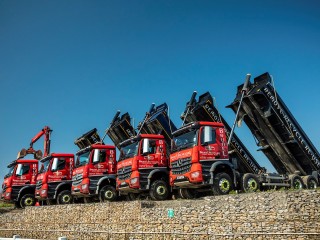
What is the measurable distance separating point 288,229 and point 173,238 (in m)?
3.03

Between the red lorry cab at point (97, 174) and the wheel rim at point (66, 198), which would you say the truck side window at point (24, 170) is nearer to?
the wheel rim at point (66, 198)

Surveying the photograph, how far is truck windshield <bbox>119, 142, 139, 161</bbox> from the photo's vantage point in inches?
548

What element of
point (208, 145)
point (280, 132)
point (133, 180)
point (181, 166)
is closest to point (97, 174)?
point (133, 180)

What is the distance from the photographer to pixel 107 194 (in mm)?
15664

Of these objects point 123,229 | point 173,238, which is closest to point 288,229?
point 173,238

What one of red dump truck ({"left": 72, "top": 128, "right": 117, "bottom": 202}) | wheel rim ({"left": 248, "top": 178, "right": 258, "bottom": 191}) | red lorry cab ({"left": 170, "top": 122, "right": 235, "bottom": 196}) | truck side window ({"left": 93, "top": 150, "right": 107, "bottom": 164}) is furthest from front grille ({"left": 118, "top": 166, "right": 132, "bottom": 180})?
wheel rim ({"left": 248, "top": 178, "right": 258, "bottom": 191})

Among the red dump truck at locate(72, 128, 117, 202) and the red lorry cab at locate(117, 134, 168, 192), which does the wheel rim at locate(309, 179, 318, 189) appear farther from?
the red dump truck at locate(72, 128, 117, 202)

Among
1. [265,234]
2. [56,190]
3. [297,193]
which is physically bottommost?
[265,234]

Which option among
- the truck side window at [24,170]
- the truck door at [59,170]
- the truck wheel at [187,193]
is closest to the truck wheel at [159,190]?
the truck wheel at [187,193]

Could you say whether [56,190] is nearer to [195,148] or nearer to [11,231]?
[11,231]

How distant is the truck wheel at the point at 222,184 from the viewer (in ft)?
37.8

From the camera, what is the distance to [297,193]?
8.46 metres

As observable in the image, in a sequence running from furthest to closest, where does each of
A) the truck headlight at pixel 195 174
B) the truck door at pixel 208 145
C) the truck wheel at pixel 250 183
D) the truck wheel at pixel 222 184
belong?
the truck wheel at pixel 250 183, the truck door at pixel 208 145, the truck wheel at pixel 222 184, the truck headlight at pixel 195 174

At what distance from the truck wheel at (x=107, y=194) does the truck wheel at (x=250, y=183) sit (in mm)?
6203
